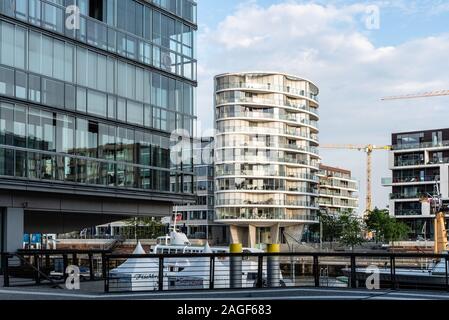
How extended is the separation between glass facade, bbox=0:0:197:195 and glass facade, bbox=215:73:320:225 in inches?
2825

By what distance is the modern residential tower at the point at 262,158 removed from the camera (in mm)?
111438

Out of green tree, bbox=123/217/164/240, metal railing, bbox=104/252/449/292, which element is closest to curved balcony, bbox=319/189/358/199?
green tree, bbox=123/217/164/240

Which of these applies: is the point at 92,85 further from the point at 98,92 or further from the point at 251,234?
the point at 251,234

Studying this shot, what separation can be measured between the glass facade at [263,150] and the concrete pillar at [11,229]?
80705 millimetres

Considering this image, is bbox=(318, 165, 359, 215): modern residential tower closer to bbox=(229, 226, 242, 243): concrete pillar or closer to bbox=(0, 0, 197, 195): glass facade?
bbox=(229, 226, 242, 243): concrete pillar

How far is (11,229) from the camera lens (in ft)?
98.1

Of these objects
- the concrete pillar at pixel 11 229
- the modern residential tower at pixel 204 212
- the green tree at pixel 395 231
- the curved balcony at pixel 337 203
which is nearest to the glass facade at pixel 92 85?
the concrete pillar at pixel 11 229

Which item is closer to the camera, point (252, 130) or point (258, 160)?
point (258, 160)

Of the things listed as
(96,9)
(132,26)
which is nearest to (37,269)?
(96,9)

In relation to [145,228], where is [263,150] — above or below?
above

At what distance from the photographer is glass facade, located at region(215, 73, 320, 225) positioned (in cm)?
11144

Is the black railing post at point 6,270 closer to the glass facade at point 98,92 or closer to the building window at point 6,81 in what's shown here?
the glass facade at point 98,92

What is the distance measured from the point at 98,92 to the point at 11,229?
7.85m
